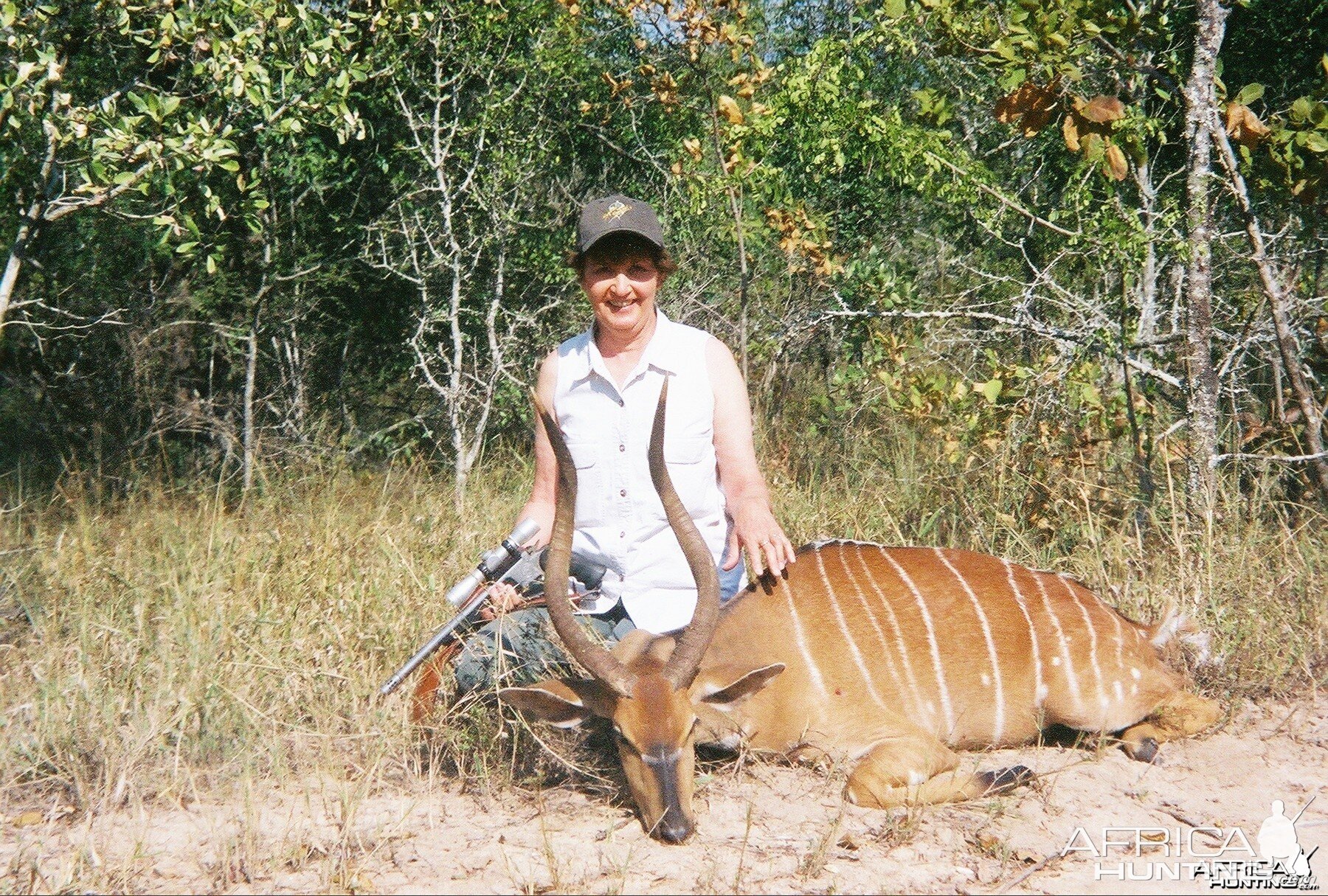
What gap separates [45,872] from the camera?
2.46 m

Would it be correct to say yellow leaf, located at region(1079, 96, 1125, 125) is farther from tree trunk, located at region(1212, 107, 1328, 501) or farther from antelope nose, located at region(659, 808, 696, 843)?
antelope nose, located at region(659, 808, 696, 843)

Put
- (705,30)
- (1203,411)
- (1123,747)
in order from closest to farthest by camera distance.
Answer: (1123,747) → (1203,411) → (705,30)

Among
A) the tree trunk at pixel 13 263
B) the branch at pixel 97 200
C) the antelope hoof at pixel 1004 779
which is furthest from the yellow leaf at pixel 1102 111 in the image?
the tree trunk at pixel 13 263

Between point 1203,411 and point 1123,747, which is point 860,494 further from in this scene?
point 1123,747

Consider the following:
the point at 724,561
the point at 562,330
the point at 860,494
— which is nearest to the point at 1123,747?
the point at 724,561

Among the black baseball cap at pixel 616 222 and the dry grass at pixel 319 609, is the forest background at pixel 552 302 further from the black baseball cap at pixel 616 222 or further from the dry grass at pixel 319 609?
the black baseball cap at pixel 616 222

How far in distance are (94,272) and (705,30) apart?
2.91m

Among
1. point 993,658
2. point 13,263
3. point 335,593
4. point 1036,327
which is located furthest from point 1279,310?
point 13,263

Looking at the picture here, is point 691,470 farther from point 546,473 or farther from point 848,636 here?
point 848,636

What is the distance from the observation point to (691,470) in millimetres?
3143

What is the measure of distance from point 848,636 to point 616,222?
1.21 metres

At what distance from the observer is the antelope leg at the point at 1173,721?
319 cm

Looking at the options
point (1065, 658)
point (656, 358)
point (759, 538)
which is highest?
point (656, 358)

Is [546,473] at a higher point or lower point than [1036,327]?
lower
